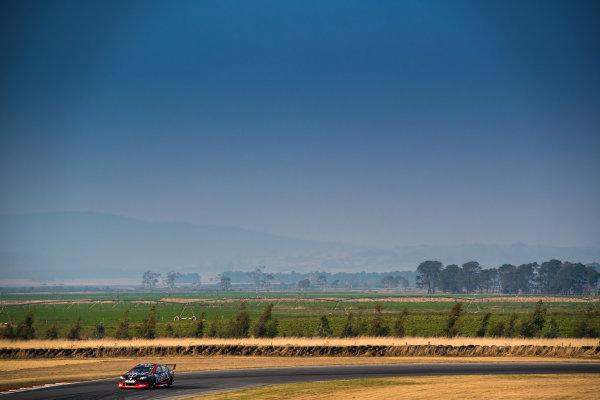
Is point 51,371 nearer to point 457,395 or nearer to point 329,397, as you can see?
point 329,397

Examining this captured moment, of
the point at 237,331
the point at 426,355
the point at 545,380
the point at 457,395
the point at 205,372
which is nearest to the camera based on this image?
the point at 457,395

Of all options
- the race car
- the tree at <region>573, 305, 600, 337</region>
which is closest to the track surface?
the race car

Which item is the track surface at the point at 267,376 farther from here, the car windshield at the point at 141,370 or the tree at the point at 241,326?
the tree at the point at 241,326

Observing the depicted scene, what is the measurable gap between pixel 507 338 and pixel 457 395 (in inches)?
1655

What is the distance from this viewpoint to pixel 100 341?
74312mm

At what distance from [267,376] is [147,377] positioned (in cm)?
1028

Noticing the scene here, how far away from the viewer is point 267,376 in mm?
48719

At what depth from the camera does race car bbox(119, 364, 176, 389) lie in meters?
40.8

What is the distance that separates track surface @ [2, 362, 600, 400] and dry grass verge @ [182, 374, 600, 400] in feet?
10.4

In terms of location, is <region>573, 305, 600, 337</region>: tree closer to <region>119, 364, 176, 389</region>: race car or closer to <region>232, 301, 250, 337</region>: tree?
<region>232, 301, 250, 337</region>: tree

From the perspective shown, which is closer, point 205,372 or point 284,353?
point 205,372

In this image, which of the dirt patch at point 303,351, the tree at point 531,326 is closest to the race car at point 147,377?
the dirt patch at point 303,351

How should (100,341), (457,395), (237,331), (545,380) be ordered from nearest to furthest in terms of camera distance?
(457,395)
(545,380)
(100,341)
(237,331)

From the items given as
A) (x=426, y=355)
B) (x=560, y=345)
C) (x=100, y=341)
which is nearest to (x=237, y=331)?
(x=100, y=341)
